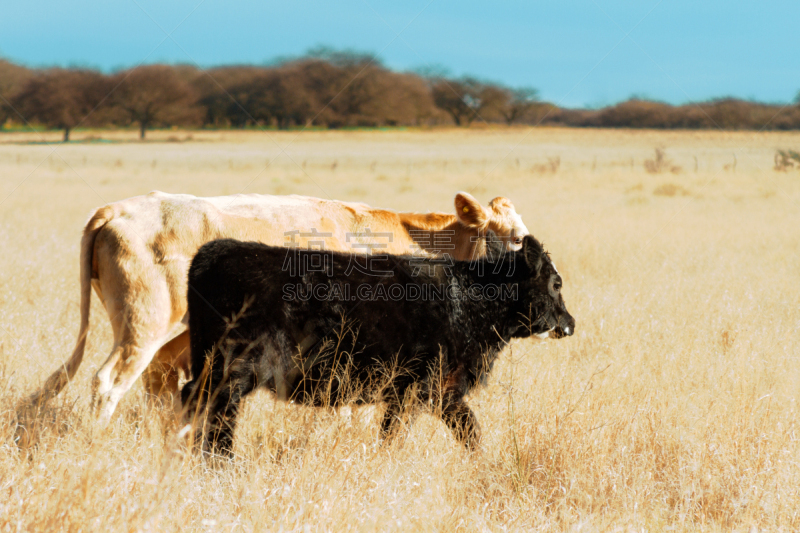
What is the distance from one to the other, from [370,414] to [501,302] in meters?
1.08

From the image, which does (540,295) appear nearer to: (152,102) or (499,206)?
(499,206)

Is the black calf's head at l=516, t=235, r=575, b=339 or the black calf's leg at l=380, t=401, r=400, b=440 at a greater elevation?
the black calf's head at l=516, t=235, r=575, b=339

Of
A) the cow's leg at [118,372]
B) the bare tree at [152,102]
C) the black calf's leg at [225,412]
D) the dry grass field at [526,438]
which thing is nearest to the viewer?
the dry grass field at [526,438]

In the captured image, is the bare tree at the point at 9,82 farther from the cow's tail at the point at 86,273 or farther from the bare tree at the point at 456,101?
the cow's tail at the point at 86,273

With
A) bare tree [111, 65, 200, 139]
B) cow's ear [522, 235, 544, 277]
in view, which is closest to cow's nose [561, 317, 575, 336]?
cow's ear [522, 235, 544, 277]

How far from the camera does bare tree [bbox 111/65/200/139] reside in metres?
67.9

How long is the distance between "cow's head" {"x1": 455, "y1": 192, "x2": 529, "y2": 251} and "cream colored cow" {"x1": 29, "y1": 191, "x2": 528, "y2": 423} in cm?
1

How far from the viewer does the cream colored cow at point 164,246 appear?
4.20 m

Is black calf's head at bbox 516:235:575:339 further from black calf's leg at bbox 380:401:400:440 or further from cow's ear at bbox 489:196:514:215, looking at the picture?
cow's ear at bbox 489:196:514:215

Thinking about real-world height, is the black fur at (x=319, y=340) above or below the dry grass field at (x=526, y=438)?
above

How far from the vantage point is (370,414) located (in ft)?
13.3

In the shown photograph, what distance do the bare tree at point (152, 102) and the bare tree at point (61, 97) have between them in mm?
3532

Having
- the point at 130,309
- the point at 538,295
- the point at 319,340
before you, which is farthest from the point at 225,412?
the point at 538,295

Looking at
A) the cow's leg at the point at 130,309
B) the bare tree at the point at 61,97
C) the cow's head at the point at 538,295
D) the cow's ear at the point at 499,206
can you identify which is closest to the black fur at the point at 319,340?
the cow's head at the point at 538,295
